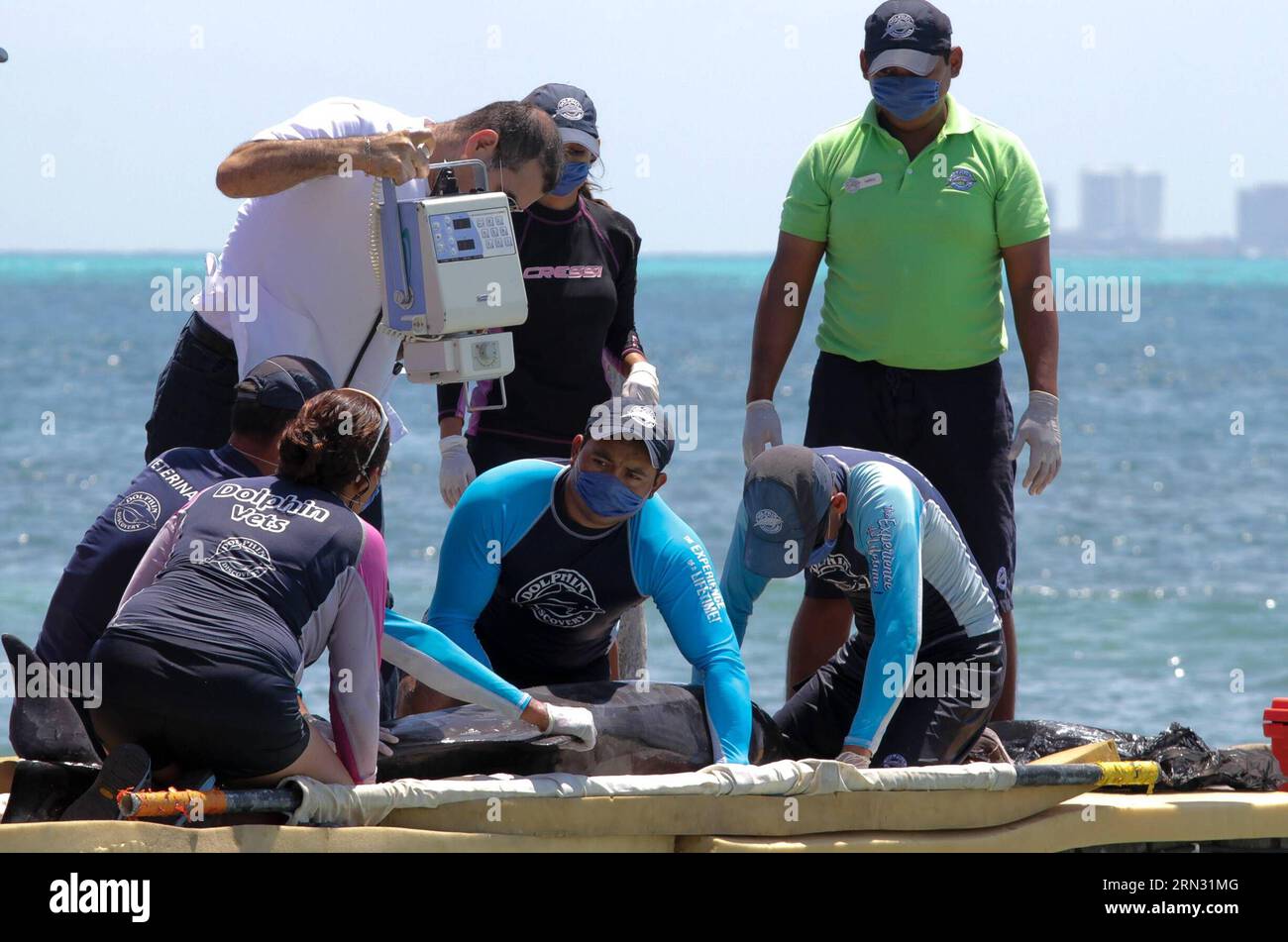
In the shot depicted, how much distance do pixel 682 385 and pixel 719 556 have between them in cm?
1674

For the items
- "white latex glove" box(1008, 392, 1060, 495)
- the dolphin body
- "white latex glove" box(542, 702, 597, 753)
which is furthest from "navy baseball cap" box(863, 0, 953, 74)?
"white latex glove" box(542, 702, 597, 753)

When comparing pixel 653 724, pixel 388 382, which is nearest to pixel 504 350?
pixel 388 382

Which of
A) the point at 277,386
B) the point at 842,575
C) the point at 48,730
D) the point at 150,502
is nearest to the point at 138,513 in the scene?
the point at 150,502

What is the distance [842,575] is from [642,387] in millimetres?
1010

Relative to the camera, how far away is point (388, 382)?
563 centimetres

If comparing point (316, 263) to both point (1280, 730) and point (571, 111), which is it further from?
point (1280, 730)

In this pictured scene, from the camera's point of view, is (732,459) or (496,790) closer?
(496,790)

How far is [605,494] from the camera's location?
5.07 m

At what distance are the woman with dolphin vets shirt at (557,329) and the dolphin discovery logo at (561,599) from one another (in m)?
0.85

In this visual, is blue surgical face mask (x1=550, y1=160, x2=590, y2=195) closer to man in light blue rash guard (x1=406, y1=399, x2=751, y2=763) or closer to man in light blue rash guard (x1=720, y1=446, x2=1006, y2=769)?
man in light blue rash guard (x1=406, y1=399, x2=751, y2=763)

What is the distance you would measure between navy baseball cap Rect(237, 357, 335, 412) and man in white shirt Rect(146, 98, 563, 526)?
0.40 meters

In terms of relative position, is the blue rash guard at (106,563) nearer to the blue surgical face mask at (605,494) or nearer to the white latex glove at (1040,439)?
the blue surgical face mask at (605,494)

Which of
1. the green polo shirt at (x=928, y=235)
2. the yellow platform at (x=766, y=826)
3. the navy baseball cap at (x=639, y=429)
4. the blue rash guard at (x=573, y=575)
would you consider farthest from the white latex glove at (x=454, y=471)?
the yellow platform at (x=766, y=826)

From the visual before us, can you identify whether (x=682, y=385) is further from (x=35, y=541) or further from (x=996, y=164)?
(x=996, y=164)
